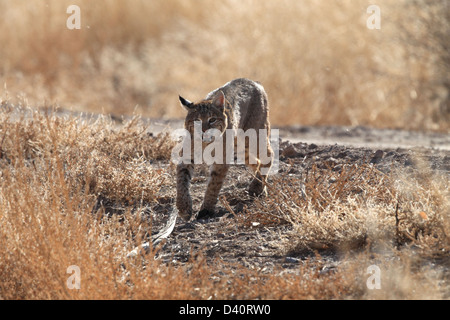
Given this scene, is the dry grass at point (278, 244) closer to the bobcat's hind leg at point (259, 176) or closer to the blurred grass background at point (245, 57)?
the bobcat's hind leg at point (259, 176)

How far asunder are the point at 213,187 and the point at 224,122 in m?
0.65

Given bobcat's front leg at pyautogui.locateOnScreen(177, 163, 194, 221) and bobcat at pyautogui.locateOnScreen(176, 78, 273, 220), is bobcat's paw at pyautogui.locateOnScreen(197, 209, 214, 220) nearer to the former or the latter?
bobcat at pyautogui.locateOnScreen(176, 78, 273, 220)

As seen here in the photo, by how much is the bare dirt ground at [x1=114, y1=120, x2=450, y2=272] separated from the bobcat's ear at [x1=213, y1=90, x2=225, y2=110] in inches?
33.1

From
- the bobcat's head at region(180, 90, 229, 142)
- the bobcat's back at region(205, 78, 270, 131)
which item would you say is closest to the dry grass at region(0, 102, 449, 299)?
the bobcat's head at region(180, 90, 229, 142)

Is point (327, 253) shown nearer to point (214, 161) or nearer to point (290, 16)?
point (214, 161)

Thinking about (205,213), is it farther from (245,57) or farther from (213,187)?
(245,57)

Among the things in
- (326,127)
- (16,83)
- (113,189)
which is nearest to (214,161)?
(113,189)

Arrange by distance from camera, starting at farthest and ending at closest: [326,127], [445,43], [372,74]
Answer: [372,74], [445,43], [326,127]

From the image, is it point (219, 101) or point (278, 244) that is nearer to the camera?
point (278, 244)

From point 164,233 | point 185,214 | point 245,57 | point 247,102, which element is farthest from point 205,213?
point 245,57

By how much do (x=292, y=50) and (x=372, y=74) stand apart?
1.76 m

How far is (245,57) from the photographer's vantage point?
14.7m

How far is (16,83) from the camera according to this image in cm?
1570
